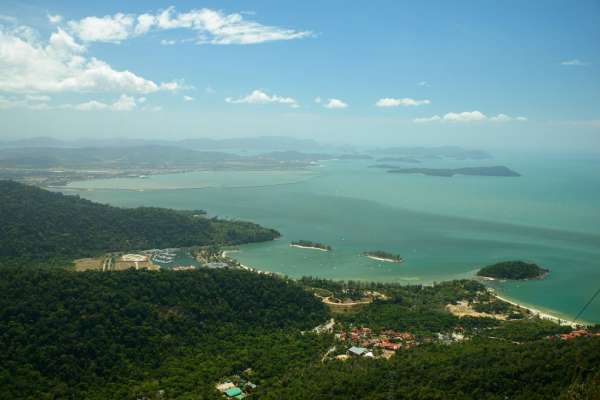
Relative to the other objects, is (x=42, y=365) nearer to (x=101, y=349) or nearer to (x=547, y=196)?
(x=101, y=349)

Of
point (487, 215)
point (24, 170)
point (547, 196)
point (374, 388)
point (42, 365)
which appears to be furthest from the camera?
point (24, 170)

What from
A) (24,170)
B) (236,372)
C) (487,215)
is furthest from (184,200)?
(236,372)

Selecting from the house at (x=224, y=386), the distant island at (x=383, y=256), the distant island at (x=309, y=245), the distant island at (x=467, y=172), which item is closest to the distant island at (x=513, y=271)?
the distant island at (x=383, y=256)

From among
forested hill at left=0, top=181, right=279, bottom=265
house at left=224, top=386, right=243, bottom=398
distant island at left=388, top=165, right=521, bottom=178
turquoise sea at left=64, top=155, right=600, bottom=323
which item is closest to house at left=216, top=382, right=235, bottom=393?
house at left=224, top=386, right=243, bottom=398

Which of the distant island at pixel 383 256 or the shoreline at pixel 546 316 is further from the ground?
the distant island at pixel 383 256

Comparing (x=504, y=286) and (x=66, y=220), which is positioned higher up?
(x=66, y=220)

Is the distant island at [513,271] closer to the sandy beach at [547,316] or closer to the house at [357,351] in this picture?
the sandy beach at [547,316]
